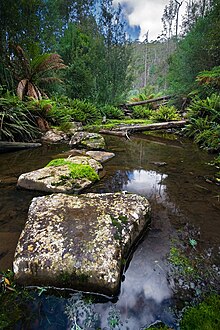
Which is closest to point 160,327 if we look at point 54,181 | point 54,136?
point 54,181

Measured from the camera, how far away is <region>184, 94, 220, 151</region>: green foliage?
4.87 metres

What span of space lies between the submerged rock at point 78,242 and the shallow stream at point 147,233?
9 centimetres

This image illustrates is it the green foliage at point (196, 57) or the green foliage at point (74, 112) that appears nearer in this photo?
the green foliage at point (74, 112)

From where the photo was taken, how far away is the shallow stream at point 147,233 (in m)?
0.99

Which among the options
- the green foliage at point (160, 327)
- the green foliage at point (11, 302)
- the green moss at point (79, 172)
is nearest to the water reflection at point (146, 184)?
the green moss at point (79, 172)

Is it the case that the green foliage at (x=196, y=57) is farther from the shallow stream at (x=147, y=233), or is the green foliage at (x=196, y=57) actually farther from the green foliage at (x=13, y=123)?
the shallow stream at (x=147, y=233)

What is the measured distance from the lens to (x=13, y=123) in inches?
180

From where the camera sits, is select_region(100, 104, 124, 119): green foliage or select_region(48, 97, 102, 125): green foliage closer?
select_region(48, 97, 102, 125): green foliage

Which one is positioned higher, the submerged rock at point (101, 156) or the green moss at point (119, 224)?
the green moss at point (119, 224)

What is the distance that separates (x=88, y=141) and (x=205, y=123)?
11.1ft

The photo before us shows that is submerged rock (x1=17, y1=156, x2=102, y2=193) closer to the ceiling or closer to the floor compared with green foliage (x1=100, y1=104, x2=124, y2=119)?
closer to the floor

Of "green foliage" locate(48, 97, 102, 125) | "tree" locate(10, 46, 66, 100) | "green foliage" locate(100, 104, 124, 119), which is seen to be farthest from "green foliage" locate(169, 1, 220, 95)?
"tree" locate(10, 46, 66, 100)

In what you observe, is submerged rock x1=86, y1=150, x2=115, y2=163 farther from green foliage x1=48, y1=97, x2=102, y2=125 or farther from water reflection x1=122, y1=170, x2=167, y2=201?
green foliage x1=48, y1=97, x2=102, y2=125

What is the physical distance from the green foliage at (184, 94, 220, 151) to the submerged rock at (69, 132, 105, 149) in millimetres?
2442
